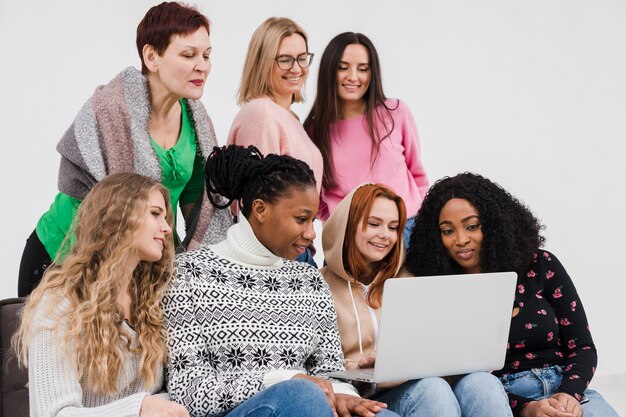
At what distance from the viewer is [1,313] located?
2736 mm

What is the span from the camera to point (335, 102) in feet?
11.4

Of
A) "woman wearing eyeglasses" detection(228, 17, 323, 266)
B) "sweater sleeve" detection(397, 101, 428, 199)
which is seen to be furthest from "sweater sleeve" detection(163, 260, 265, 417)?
"sweater sleeve" detection(397, 101, 428, 199)

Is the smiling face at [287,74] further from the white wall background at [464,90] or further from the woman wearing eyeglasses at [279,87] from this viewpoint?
the white wall background at [464,90]

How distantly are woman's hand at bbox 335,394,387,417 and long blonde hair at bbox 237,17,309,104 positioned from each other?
118 cm

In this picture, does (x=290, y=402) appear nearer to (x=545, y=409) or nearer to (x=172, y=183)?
(x=545, y=409)

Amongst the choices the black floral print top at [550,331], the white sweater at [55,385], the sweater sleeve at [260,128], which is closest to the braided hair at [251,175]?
the sweater sleeve at [260,128]

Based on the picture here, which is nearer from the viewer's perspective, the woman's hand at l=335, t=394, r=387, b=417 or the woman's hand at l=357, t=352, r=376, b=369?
the woman's hand at l=335, t=394, r=387, b=417

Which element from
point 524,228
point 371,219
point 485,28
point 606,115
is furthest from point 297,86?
point 606,115

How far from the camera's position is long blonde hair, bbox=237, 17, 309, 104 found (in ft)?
10.8

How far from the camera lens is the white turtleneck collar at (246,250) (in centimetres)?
269

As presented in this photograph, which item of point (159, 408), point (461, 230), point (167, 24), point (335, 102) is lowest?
point (159, 408)

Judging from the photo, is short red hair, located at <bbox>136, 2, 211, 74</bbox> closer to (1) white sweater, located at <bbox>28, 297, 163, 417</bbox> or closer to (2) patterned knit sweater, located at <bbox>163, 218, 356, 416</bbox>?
(2) patterned knit sweater, located at <bbox>163, 218, 356, 416</bbox>

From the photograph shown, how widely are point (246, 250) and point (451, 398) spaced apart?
0.66m

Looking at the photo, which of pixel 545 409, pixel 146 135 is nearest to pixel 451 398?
pixel 545 409
